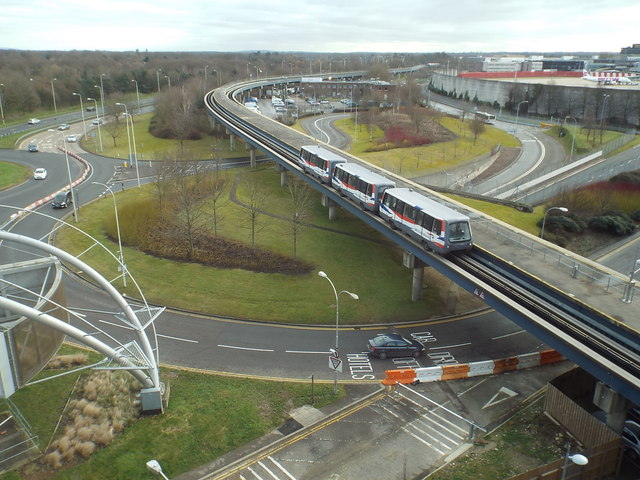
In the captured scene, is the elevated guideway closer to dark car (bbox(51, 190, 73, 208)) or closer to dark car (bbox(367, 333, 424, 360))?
dark car (bbox(367, 333, 424, 360))

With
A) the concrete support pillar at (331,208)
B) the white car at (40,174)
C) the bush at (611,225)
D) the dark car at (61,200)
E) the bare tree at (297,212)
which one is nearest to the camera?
the bare tree at (297,212)

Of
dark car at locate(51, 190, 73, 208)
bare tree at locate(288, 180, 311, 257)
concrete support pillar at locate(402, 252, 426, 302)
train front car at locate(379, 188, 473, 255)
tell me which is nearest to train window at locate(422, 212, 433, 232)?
train front car at locate(379, 188, 473, 255)

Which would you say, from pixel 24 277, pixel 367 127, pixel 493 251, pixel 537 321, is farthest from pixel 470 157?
pixel 24 277

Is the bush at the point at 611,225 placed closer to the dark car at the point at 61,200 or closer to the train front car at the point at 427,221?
the train front car at the point at 427,221

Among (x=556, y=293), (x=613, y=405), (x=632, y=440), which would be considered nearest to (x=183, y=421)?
(x=613, y=405)

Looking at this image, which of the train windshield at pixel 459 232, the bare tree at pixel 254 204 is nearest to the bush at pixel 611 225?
the train windshield at pixel 459 232

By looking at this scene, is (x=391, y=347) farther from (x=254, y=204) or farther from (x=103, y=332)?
(x=254, y=204)

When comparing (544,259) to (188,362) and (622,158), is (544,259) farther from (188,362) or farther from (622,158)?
(622,158)
